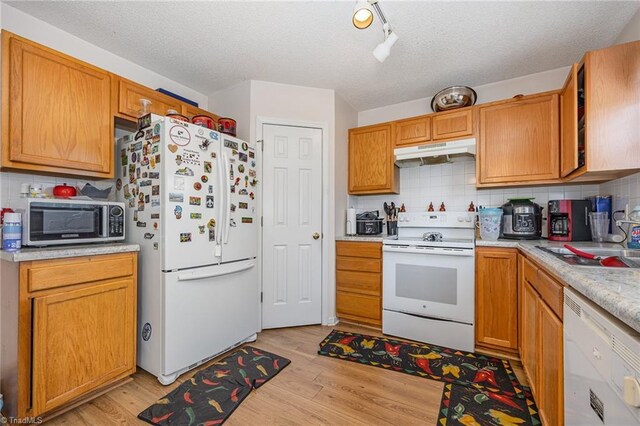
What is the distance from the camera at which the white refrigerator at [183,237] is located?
1.80 meters

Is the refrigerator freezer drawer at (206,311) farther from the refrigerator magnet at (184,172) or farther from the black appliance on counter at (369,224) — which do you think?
the black appliance on counter at (369,224)

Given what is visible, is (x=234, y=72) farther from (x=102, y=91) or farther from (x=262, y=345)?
(x=262, y=345)

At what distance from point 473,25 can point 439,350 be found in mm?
2499

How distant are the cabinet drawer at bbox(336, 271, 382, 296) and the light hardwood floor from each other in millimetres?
791

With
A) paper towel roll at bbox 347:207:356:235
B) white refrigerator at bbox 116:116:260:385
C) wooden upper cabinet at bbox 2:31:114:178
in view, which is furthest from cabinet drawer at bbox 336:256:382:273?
wooden upper cabinet at bbox 2:31:114:178

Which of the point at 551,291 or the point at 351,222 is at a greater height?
the point at 351,222

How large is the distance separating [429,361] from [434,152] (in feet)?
6.10

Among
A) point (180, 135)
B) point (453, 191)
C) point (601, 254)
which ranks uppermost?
point (180, 135)

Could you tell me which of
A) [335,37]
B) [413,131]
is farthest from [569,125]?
[335,37]

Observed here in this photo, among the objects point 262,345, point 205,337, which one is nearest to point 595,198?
point 262,345

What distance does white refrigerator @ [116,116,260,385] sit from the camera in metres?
1.80

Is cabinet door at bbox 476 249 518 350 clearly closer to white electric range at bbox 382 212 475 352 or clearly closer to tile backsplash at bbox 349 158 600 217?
white electric range at bbox 382 212 475 352

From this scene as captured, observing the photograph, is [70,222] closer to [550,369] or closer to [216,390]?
[216,390]

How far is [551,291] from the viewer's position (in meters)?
1.23
